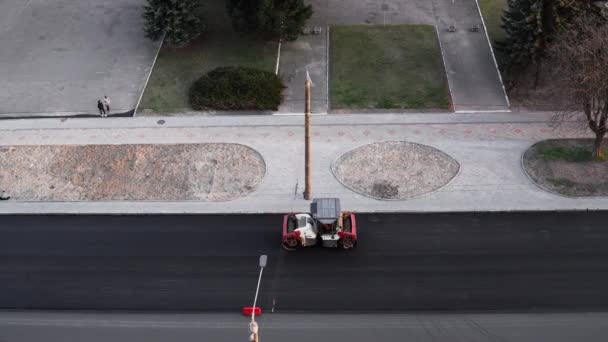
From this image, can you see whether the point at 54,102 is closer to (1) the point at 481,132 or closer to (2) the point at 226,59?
(2) the point at 226,59

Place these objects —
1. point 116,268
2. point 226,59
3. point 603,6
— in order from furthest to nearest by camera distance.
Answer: point 226,59 < point 603,6 < point 116,268

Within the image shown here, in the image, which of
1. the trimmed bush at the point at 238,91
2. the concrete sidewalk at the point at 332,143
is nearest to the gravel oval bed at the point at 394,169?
the concrete sidewalk at the point at 332,143

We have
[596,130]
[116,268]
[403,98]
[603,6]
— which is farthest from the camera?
[403,98]

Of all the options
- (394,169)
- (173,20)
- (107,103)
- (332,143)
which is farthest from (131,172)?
(394,169)

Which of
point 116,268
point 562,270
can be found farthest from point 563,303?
point 116,268

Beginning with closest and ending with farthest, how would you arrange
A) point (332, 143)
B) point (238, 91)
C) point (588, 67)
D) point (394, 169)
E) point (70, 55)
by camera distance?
point (588, 67), point (394, 169), point (332, 143), point (238, 91), point (70, 55)

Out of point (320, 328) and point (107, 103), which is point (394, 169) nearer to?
point (320, 328)

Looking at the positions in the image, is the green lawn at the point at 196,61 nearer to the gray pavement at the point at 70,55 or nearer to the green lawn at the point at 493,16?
the gray pavement at the point at 70,55
